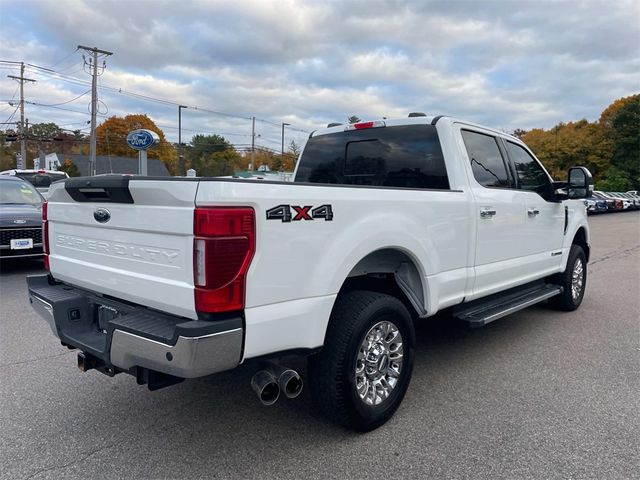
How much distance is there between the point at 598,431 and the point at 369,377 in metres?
1.53

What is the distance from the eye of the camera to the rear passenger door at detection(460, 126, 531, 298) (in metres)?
A: 4.04

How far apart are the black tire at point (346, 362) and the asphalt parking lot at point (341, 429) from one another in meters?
0.16

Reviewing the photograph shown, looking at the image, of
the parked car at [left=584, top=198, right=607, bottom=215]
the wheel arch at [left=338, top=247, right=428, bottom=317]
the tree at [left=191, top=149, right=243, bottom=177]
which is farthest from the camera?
the tree at [left=191, top=149, right=243, bottom=177]

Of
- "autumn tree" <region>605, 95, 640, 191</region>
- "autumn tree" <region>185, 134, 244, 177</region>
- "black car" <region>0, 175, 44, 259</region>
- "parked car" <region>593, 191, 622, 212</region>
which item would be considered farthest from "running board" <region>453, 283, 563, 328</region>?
"autumn tree" <region>185, 134, 244, 177</region>

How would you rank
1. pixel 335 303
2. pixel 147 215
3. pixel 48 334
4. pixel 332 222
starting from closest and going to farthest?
pixel 147 215 → pixel 332 222 → pixel 335 303 → pixel 48 334

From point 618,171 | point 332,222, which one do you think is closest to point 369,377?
point 332,222

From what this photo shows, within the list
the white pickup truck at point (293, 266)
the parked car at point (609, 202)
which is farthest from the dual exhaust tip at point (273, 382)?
the parked car at point (609, 202)

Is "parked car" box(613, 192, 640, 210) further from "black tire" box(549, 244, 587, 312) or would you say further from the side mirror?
the side mirror

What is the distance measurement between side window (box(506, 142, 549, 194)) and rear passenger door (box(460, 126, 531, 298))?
9.2 inches

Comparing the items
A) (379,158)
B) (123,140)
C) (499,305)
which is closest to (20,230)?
(379,158)

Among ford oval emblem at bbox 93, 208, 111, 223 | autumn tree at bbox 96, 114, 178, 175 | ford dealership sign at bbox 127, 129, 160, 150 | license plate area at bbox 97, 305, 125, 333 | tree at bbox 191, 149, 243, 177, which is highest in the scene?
autumn tree at bbox 96, 114, 178, 175

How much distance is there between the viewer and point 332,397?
2.80 metres

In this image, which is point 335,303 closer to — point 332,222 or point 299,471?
point 332,222

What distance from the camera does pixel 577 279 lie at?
6273mm
